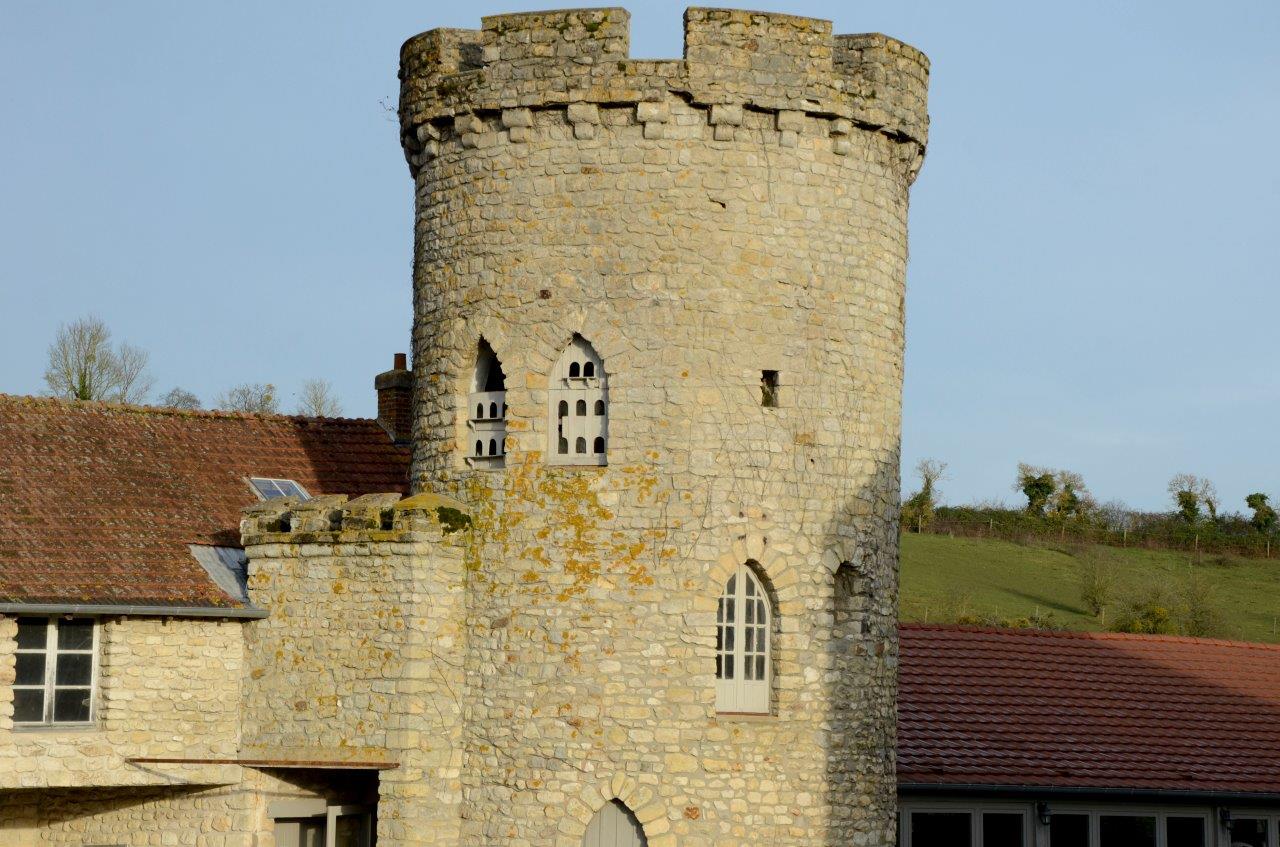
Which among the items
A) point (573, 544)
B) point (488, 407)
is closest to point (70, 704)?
point (488, 407)

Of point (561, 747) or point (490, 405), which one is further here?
point (490, 405)

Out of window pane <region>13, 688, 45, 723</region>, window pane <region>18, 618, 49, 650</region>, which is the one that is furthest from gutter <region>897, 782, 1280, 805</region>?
window pane <region>18, 618, 49, 650</region>

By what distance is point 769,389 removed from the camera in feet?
58.4

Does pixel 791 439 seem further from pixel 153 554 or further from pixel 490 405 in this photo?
pixel 153 554

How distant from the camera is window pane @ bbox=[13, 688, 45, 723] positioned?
17594 mm

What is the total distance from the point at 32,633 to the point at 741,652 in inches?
269

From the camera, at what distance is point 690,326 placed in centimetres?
1750

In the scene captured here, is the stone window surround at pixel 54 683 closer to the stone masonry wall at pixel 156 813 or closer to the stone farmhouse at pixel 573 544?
the stone farmhouse at pixel 573 544

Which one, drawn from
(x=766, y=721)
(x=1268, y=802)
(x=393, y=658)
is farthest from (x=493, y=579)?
(x=1268, y=802)

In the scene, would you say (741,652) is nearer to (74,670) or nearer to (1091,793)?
(1091,793)

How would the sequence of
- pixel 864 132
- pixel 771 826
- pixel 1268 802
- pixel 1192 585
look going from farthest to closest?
pixel 1192 585
pixel 1268 802
pixel 864 132
pixel 771 826

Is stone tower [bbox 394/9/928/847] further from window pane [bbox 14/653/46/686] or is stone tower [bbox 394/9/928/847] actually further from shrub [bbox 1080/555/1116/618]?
shrub [bbox 1080/555/1116/618]

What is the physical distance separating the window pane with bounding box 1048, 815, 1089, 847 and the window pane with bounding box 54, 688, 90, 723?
447 inches

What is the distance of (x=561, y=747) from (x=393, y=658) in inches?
72.1
